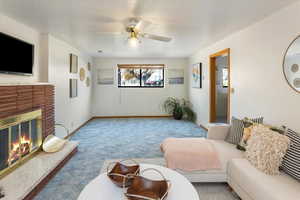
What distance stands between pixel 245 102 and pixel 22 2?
11.7ft

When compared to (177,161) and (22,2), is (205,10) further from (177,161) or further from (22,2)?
(22,2)

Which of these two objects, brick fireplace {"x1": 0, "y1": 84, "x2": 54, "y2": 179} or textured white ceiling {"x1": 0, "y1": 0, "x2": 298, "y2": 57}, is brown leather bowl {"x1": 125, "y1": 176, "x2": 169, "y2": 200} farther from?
textured white ceiling {"x1": 0, "y1": 0, "x2": 298, "y2": 57}

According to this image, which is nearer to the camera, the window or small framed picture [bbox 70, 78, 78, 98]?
small framed picture [bbox 70, 78, 78, 98]

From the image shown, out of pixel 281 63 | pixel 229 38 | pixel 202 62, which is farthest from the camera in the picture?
pixel 202 62

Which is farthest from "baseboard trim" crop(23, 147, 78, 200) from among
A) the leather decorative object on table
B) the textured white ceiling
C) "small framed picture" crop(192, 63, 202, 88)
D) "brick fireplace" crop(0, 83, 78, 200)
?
"small framed picture" crop(192, 63, 202, 88)

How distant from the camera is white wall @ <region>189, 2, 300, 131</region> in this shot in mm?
2229

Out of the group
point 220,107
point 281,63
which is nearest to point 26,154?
point 281,63

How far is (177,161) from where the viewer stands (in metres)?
2.26

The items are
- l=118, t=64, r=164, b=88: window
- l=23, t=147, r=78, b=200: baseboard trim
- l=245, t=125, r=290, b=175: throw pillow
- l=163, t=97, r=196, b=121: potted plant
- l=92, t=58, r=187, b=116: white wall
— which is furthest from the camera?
l=118, t=64, r=164, b=88: window

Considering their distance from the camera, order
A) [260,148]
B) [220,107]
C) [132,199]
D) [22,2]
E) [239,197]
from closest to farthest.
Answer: [132,199] < [260,148] < [239,197] < [22,2] < [220,107]

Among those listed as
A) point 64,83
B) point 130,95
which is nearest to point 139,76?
point 130,95

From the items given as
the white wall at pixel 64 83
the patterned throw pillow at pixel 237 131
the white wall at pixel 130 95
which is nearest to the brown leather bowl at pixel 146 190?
the patterned throw pillow at pixel 237 131

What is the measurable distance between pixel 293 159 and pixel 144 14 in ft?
7.87

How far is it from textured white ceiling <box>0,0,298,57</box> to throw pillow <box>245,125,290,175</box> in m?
1.56
